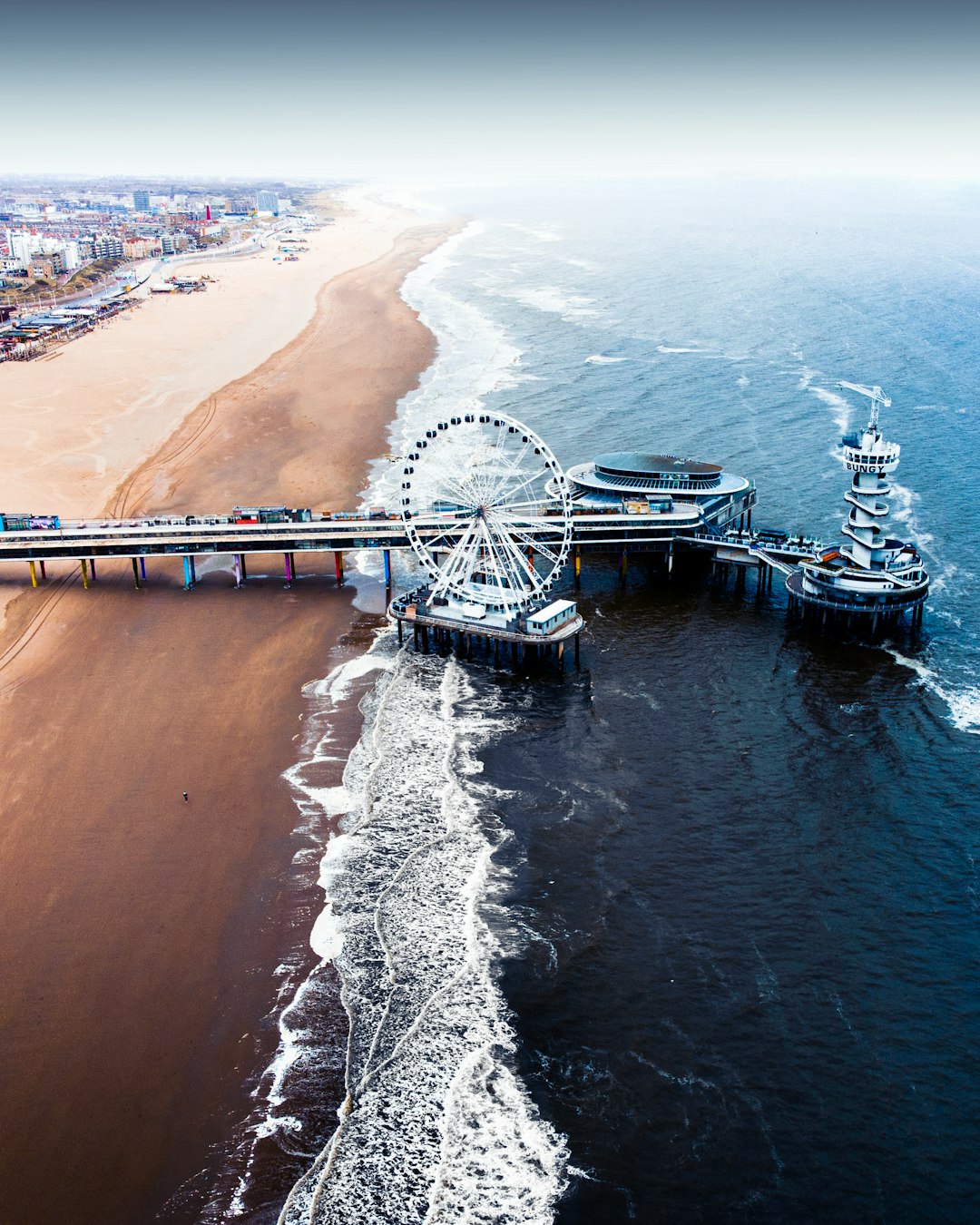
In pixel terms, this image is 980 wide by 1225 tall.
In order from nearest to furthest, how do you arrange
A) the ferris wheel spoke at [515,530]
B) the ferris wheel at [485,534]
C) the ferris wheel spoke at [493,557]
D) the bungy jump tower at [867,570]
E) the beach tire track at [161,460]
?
the bungy jump tower at [867,570] → the ferris wheel at [485,534] → the ferris wheel spoke at [493,557] → the ferris wheel spoke at [515,530] → the beach tire track at [161,460]

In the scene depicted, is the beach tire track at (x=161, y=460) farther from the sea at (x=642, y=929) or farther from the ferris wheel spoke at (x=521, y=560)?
the ferris wheel spoke at (x=521, y=560)

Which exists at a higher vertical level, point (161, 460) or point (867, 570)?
point (867, 570)

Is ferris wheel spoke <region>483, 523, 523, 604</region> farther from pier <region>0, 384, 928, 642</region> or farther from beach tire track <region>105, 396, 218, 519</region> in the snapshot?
beach tire track <region>105, 396, 218, 519</region>

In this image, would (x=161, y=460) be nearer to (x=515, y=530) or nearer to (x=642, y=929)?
(x=515, y=530)

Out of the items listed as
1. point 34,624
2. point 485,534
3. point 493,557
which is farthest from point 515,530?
point 34,624

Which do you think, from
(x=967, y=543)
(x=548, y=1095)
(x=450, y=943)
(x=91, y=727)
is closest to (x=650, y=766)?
(x=450, y=943)

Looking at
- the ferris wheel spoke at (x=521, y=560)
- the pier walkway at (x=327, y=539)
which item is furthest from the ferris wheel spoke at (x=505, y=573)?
the pier walkway at (x=327, y=539)
